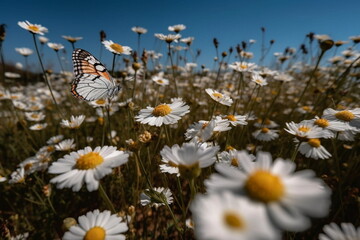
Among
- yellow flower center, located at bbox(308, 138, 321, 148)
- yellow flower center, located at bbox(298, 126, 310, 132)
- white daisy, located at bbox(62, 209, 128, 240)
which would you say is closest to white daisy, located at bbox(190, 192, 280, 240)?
white daisy, located at bbox(62, 209, 128, 240)

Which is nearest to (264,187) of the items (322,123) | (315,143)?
(322,123)

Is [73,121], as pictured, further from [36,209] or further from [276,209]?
[276,209]

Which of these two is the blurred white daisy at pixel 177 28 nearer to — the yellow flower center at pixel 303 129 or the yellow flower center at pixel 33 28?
the yellow flower center at pixel 33 28

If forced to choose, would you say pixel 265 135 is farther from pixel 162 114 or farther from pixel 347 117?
pixel 162 114

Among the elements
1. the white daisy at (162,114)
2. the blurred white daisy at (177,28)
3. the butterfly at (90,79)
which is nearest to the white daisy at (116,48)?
the butterfly at (90,79)

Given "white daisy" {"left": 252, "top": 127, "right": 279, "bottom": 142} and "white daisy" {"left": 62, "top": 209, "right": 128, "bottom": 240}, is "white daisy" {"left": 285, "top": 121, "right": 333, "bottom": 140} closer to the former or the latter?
"white daisy" {"left": 62, "top": 209, "right": 128, "bottom": 240}

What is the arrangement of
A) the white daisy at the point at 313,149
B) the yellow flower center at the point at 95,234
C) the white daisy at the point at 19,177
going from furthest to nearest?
the white daisy at the point at 19,177 → the white daisy at the point at 313,149 → the yellow flower center at the point at 95,234
